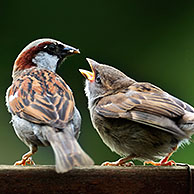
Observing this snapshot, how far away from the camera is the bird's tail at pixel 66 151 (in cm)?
238

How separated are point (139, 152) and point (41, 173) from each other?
2.73 feet

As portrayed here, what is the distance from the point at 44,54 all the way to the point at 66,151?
117 centimetres

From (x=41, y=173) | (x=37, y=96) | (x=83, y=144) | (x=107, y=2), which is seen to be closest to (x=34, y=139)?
(x=37, y=96)

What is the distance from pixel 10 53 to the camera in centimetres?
517

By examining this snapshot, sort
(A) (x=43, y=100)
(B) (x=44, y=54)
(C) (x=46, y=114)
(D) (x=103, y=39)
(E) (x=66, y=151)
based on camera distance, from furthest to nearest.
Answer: (D) (x=103, y=39)
(B) (x=44, y=54)
(A) (x=43, y=100)
(C) (x=46, y=114)
(E) (x=66, y=151)

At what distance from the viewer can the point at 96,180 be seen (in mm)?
2539

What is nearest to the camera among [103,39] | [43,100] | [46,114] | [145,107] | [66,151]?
[66,151]

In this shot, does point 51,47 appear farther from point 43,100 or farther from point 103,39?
point 103,39

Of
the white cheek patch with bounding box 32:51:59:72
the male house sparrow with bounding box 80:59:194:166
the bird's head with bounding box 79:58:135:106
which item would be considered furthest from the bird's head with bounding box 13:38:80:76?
the male house sparrow with bounding box 80:59:194:166

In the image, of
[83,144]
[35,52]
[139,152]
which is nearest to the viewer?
[139,152]

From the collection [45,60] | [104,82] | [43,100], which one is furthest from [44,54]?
[43,100]

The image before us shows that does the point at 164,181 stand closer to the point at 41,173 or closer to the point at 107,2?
the point at 41,173

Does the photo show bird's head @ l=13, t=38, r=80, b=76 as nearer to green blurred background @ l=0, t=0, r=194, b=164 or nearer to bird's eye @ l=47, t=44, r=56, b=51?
bird's eye @ l=47, t=44, r=56, b=51

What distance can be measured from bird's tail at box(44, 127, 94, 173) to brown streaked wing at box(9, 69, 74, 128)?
0.05m
